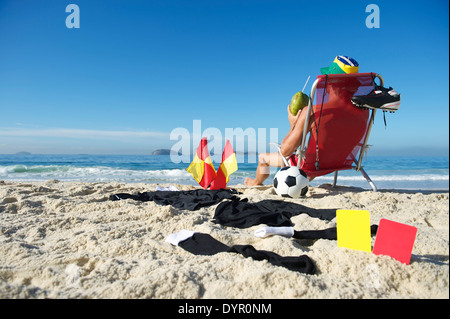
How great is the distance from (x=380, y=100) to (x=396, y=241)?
2.53 metres

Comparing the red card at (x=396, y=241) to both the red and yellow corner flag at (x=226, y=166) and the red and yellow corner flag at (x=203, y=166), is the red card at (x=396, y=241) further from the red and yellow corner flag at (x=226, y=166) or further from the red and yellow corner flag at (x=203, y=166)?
the red and yellow corner flag at (x=203, y=166)

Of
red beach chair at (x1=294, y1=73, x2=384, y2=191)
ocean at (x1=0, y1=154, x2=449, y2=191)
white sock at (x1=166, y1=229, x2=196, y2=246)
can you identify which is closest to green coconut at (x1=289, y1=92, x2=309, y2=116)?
red beach chair at (x1=294, y1=73, x2=384, y2=191)

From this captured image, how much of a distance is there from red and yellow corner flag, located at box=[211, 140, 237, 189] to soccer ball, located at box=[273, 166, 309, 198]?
3.22 feet

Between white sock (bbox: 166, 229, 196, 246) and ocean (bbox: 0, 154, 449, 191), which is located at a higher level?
white sock (bbox: 166, 229, 196, 246)

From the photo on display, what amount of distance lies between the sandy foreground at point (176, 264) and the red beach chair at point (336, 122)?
1588mm

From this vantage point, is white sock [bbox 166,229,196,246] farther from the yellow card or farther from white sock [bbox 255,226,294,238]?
the yellow card

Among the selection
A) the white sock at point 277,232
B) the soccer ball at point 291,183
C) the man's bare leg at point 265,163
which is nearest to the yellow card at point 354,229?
the white sock at point 277,232

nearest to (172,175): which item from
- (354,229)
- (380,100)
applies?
(380,100)

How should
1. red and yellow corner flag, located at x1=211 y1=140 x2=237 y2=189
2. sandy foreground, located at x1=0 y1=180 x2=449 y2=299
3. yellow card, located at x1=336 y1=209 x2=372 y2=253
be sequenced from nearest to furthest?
sandy foreground, located at x1=0 y1=180 x2=449 y2=299, yellow card, located at x1=336 y1=209 x2=372 y2=253, red and yellow corner flag, located at x1=211 y1=140 x2=237 y2=189

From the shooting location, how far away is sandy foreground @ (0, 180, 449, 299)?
1259 mm

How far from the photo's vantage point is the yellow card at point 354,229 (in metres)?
1.57
